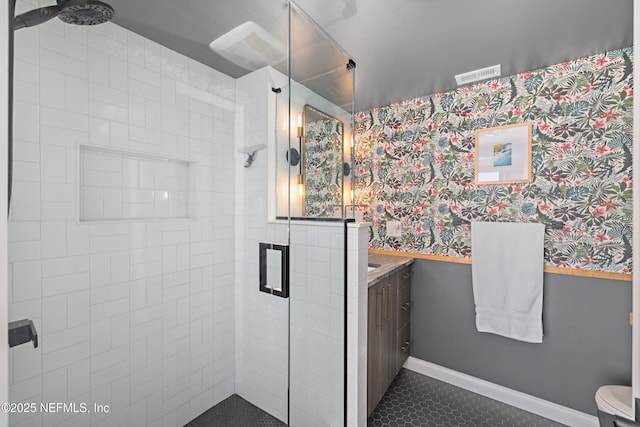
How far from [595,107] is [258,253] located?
7.33ft

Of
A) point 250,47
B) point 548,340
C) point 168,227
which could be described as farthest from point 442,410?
point 250,47

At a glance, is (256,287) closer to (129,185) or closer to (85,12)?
(129,185)

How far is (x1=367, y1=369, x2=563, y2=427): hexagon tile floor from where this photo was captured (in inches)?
71.0

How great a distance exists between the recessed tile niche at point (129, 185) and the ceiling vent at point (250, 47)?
0.56 m

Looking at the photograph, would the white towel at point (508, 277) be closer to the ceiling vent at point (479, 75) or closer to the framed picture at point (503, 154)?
the framed picture at point (503, 154)

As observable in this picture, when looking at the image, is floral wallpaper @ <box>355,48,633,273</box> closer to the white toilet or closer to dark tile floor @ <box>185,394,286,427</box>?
the white toilet

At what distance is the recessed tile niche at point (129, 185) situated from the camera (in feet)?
3.10

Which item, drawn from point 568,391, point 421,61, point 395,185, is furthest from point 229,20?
point 568,391

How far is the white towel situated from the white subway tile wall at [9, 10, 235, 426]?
1.78 metres

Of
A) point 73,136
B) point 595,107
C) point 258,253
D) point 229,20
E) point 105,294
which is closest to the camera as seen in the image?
point 73,136

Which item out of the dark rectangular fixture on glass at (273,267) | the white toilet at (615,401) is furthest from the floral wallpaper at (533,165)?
the dark rectangular fixture on glass at (273,267)

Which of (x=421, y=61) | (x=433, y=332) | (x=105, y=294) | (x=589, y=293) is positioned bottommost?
(x=433, y=332)

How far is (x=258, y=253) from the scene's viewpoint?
144 cm

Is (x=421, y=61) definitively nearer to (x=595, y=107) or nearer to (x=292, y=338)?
(x=595, y=107)
